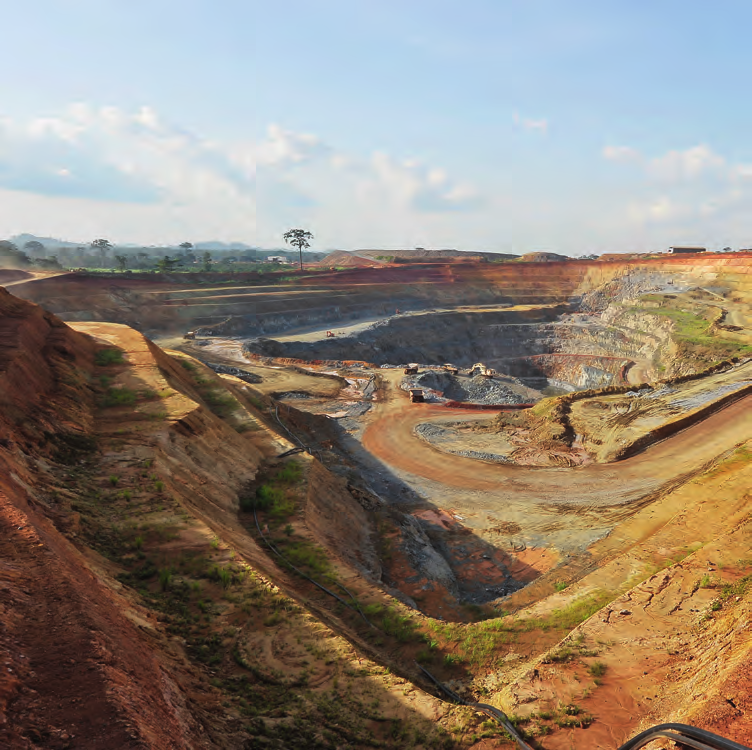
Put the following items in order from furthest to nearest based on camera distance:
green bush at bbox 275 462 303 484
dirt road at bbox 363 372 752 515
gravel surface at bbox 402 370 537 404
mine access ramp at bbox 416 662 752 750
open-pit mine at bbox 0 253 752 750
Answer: gravel surface at bbox 402 370 537 404, dirt road at bbox 363 372 752 515, green bush at bbox 275 462 303 484, open-pit mine at bbox 0 253 752 750, mine access ramp at bbox 416 662 752 750

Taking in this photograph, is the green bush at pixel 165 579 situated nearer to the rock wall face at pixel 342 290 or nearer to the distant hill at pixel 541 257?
the rock wall face at pixel 342 290

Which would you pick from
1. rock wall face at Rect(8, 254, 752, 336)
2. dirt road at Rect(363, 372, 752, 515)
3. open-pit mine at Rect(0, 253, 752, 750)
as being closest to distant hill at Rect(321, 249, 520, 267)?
rock wall face at Rect(8, 254, 752, 336)

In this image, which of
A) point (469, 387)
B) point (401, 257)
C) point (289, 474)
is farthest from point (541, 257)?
point (289, 474)

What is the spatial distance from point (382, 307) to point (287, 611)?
77835mm

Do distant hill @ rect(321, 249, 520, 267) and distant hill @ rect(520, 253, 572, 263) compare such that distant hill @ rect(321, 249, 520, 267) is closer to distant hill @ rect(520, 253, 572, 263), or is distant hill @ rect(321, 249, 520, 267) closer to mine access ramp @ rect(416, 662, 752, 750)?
distant hill @ rect(520, 253, 572, 263)

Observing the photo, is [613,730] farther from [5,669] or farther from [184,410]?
[184,410]

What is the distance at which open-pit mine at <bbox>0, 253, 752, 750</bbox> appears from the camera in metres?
6.81

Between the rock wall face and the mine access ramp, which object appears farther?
the rock wall face

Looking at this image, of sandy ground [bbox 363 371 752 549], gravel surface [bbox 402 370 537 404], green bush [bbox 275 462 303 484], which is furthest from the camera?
gravel surface [bbox 402 370 537 404]

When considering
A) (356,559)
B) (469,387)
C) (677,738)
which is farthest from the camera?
(469,387)

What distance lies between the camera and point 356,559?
17.2 m

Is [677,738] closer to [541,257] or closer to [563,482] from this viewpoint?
[563,482]

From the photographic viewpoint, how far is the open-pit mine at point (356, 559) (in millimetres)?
6812

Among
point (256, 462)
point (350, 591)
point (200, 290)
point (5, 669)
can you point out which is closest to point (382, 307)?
point (200, 290)
